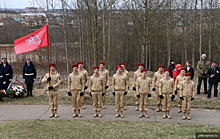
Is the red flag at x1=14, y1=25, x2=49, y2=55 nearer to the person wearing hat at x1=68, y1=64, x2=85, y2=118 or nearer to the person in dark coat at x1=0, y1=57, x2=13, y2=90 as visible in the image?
the person wearing hat at x1=68, y1=64, x2=85, y2=118

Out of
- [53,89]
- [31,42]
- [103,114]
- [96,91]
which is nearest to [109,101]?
[103,114]

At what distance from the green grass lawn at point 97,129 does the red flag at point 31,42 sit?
2782mm

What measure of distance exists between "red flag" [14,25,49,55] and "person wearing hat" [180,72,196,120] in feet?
17.9

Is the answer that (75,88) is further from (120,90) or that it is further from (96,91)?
(120,90)

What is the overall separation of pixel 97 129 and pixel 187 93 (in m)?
3.56

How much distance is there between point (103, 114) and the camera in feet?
28.6

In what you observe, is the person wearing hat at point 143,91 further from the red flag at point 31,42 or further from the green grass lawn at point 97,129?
the red flag at point 31,42

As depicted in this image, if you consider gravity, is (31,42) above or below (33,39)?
below

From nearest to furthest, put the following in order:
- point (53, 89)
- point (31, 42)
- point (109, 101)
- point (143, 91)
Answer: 1. point (143, 91)
2. point (53, 89)
3. point (31, 42)
4. point (109, 101)

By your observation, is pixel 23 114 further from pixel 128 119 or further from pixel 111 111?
pixel 128 119

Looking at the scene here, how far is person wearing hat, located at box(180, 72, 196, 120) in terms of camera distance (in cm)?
793

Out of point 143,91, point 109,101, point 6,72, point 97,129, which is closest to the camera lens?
point 97,129

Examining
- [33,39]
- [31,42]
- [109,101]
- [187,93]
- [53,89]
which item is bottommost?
[109,101]

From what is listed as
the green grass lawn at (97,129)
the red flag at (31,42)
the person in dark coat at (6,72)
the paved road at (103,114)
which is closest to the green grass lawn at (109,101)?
the paved road at (103,114)
